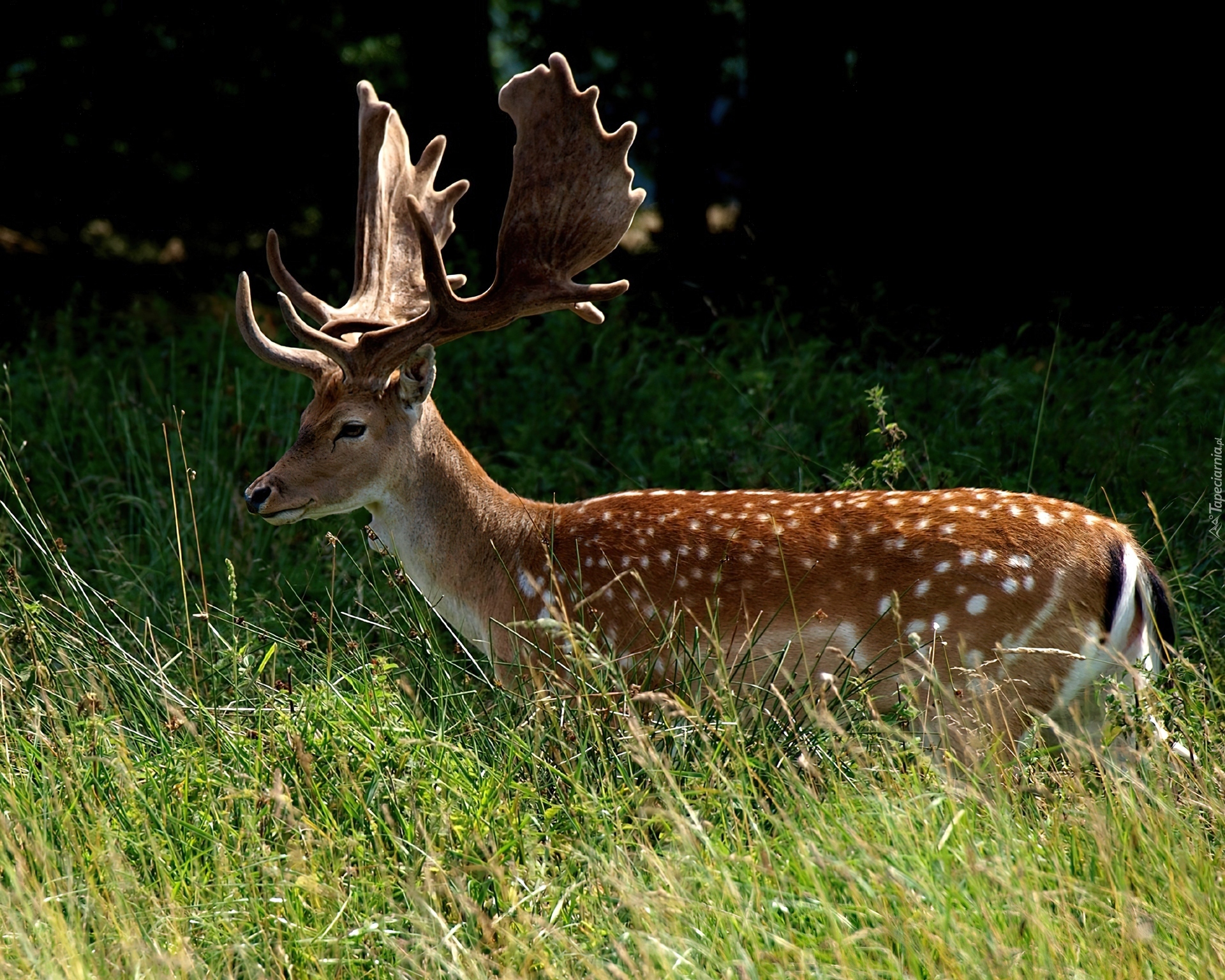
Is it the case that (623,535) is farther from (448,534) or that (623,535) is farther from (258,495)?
(258,495)

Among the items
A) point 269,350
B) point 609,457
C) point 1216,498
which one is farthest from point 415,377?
point 1216,498

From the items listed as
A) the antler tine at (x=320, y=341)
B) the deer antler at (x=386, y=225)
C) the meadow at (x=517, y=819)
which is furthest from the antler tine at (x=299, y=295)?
the meadow at (x=517, y=819)

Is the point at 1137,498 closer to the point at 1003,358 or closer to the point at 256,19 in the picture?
the point at 1003,358

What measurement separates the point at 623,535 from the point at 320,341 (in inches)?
45.9

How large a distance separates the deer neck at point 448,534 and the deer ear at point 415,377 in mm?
85

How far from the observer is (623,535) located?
4.53m

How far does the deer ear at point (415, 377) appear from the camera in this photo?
4.65 metres

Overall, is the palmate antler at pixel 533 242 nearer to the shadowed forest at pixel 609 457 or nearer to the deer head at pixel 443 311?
the deer head at pixel 443 311

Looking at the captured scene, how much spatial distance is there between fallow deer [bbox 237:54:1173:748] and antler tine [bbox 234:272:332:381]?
1 cm

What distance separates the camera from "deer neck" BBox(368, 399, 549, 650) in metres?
4.74

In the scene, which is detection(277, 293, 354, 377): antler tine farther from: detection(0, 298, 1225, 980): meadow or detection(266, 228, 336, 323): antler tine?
detection(0, 298, 1225, 980): meadow

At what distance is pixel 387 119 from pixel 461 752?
9.30 feet

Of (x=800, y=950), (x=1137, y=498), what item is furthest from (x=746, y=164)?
(x=800, y=950)

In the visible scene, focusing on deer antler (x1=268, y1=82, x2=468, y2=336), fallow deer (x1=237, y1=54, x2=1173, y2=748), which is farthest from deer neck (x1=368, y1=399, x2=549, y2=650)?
deer antler (x1=268, y1=82, x2=468, y2=336)
